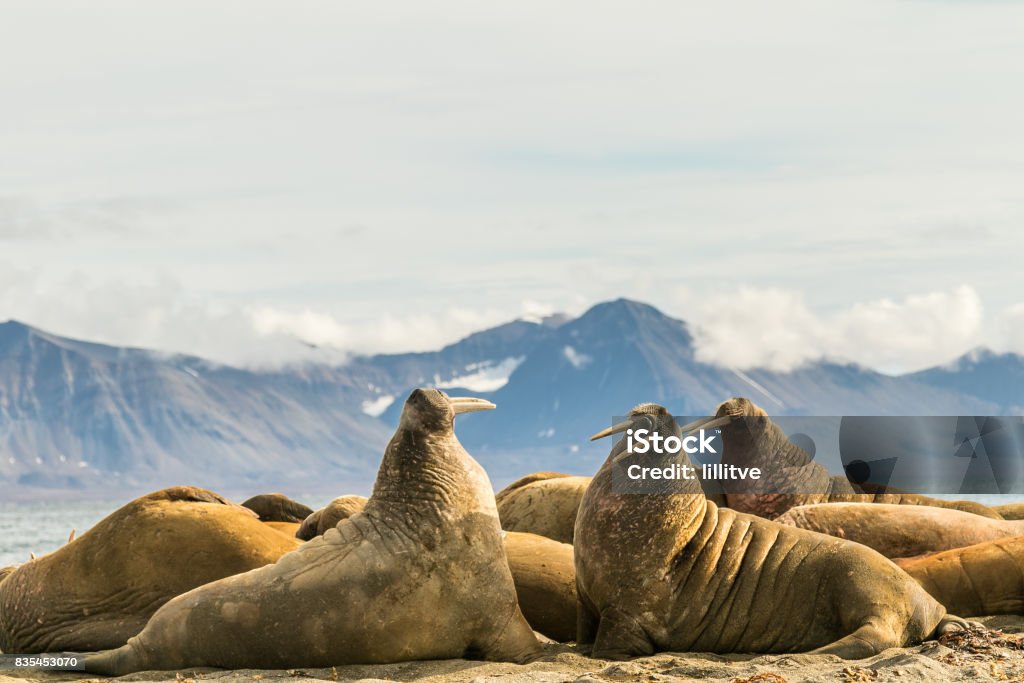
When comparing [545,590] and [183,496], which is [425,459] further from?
[183,496]

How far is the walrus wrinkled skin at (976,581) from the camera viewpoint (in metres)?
9.53

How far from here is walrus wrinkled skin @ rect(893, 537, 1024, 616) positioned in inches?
375

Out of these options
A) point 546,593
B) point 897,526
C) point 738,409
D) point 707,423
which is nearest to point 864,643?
point 546,593

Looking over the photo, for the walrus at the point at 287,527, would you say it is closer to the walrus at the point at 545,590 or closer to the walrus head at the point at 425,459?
the walrus at the point at 545,590

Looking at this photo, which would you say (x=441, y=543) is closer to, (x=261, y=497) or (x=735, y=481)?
(x=735, y=481)

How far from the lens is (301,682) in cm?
758

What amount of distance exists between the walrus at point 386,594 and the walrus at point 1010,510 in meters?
5.90

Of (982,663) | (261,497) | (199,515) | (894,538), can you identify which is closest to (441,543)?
(199,515)

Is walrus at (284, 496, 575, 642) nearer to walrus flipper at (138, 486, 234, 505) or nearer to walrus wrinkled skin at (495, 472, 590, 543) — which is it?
walrus wrinkled skin at (495, 472, 590, 543)

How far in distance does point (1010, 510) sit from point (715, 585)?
532cm

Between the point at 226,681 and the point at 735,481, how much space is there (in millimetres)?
5106

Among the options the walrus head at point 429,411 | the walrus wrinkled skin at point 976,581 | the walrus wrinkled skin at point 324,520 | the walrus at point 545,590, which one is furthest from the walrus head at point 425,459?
the walrus wrinkled skin at point 976,581

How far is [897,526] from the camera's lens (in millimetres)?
10328

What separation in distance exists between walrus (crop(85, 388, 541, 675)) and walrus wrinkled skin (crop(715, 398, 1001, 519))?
344 centimetres
